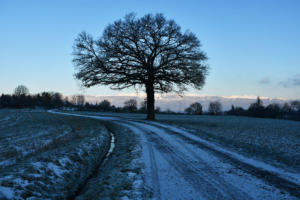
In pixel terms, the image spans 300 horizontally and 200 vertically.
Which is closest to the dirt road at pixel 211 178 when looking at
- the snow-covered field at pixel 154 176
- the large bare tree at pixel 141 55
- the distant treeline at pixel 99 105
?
the snow-covered field at pixel 154 176

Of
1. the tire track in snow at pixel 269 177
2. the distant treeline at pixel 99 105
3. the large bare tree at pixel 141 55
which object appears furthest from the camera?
A: the distant treeline at pixel 99 105

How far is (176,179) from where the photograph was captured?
4711mm

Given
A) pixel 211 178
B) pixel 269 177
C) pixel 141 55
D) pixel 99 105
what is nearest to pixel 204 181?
pixel 211 178

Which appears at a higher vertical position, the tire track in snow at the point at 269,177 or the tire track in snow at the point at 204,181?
the tire track in snow at the point at 204,181

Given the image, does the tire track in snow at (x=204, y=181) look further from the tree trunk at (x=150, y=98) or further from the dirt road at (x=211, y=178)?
the tree trunk at (x=150, y=98)

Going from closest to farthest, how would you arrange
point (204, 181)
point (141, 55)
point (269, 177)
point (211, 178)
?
point (204, 181)
point (211, 178)
point (269, 177)
point (141, 55)

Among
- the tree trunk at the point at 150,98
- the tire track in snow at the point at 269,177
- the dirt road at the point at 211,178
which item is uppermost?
the tree trunk at the point at 150,98

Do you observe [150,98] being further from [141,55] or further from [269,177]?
[269,177]

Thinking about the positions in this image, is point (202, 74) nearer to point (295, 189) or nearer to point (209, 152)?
point (209, 152)

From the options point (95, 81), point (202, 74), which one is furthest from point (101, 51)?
point (202, 74)

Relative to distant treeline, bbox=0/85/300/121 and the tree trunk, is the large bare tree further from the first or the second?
distant treeline, bbox=0/85/300/121

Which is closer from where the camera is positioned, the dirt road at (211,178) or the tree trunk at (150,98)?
the dirt road at (211,178)

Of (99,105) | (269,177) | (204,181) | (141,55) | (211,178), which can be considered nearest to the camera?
(204,181)

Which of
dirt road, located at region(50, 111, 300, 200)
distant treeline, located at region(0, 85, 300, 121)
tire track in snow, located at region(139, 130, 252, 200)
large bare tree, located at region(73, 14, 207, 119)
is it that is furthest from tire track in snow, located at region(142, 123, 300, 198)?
distant treeline, located at region(0, 85, 300, 121)
